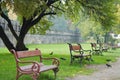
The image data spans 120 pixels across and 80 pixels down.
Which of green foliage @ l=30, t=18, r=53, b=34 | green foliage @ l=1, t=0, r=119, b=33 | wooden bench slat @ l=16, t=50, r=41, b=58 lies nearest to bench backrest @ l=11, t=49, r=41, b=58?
wooden bench slat @ l=16, t=50, r=41, b=58

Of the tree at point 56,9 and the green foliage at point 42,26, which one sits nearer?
Result: the tree at point 56,9

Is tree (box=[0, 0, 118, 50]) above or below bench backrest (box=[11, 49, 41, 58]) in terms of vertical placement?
above

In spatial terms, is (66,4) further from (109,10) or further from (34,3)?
(34,3)

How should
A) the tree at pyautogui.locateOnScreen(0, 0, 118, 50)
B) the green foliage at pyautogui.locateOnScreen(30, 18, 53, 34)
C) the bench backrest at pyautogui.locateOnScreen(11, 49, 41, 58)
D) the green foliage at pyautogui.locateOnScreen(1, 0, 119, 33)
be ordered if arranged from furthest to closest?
1. the green foliage at pyautogui.locateOnScreen(30, 18, 53, 34)
2. the green foliage at pyautogui.locateOnScreen(1, 0, 119, 33)
3. the tree at pyautogui.locateOnScreen(0, 0, 118, 50)
4. the bench backrest at pyautogui.locateOnScreen(11, 49, 41, 58)

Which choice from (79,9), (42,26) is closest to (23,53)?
(79,9)

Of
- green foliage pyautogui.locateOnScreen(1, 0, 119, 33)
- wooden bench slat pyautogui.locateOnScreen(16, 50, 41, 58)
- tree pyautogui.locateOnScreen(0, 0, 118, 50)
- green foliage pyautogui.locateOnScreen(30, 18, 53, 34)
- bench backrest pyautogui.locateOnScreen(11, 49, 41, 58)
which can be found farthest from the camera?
green foliage pyautogui.locateOnScreen(30, 18, 53, 34)

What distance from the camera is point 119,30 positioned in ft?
149

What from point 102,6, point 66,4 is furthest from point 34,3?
point 66,4

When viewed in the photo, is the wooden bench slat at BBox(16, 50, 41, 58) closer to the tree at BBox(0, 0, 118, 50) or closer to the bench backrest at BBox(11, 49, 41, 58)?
the bench backrest at BBox(11, 49, 41, 58)

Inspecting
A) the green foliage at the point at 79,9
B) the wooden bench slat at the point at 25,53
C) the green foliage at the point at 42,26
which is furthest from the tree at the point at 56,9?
the wooden bench slat at the point at 25,53

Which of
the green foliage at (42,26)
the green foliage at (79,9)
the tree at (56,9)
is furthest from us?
the green foliage at (42,26)

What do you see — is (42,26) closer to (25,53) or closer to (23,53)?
(25,53)

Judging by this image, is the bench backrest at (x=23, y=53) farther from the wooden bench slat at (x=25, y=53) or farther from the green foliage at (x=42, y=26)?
the green foliage at (x=42, y=26)

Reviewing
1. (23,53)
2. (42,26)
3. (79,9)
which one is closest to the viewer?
(23,53)
